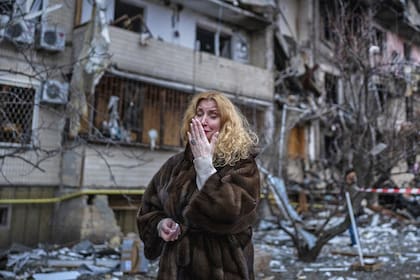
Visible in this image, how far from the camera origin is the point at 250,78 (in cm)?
1348

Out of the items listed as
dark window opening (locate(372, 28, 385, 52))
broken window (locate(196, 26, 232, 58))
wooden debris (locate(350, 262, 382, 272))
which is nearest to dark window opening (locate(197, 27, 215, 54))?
broken window (locate(196, 26, 232, 58))

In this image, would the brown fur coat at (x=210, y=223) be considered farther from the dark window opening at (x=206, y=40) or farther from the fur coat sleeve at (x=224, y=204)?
the dark window opening at (x=206, y=40)

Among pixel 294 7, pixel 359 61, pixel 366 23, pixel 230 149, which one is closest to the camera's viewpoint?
pixel 230 149

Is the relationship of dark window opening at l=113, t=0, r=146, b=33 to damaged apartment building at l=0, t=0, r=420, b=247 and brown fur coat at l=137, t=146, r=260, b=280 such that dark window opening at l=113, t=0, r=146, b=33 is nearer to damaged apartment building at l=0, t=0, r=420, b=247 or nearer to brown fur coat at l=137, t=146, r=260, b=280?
damaged apartment building at l=0, t=0, r=420, b=247

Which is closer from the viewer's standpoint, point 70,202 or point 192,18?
point 70,202

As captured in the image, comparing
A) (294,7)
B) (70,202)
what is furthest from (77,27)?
(294,7)

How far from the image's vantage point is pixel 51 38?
9.41 m

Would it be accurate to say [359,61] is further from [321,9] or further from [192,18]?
[321,9]

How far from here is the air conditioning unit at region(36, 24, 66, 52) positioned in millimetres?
9266

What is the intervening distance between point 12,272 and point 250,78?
31.9 feet

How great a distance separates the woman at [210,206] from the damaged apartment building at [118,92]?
3.73 meters

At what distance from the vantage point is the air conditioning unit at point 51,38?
9.27 m

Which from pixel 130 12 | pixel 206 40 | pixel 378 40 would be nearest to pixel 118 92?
pixel 130 12

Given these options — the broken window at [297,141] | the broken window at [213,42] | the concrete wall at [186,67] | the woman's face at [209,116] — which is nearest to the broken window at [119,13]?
the concrete wall at [186,67]
